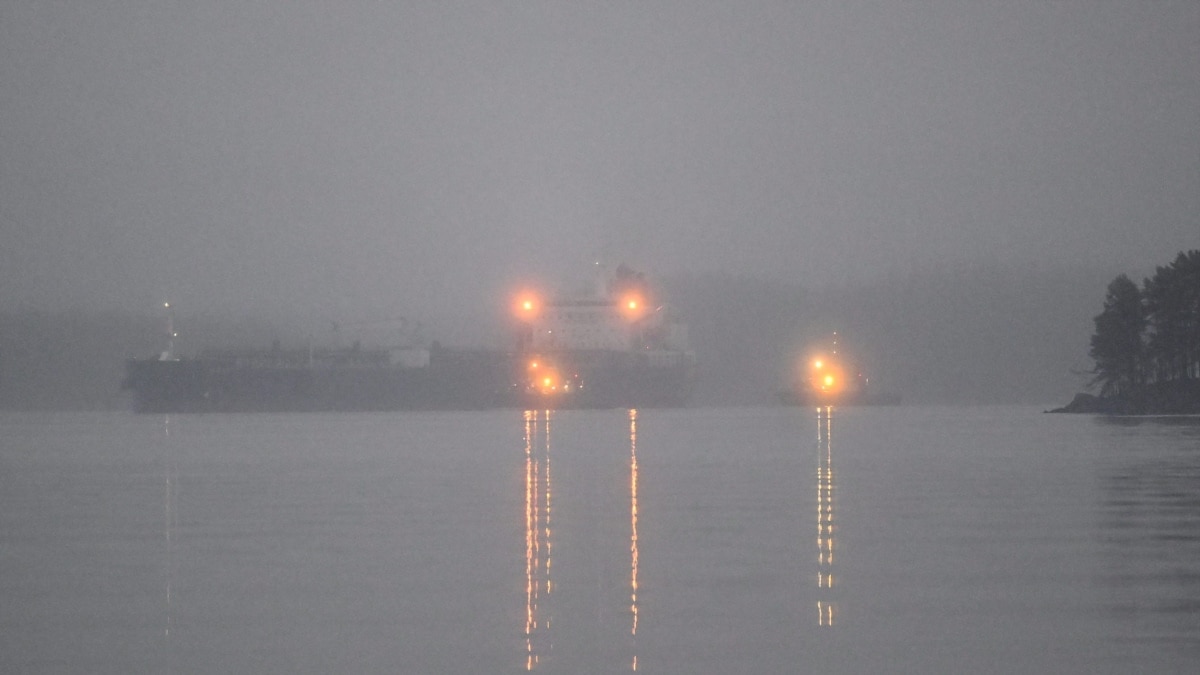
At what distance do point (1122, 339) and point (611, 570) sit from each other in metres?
71.5

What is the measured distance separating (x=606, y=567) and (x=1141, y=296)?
71.4m

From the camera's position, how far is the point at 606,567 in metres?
14.9

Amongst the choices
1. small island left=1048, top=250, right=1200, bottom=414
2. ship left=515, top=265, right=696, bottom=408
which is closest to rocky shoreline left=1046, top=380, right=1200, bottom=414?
small island left=1048, top=250, right=1200, bottom=414

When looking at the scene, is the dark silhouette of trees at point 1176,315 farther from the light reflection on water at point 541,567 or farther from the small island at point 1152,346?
the light reflection on water at point 541,567

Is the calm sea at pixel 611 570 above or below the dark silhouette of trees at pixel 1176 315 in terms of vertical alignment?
below

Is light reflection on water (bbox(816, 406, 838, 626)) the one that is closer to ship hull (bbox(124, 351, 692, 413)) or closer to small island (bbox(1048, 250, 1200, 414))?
small island (bbox(1048, 250, 1200, 414))

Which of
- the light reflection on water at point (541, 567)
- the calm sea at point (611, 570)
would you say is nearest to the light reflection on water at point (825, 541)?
the calm sea at point (611, 570)

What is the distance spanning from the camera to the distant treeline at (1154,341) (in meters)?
73.0

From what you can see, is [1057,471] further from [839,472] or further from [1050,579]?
[1050,579]

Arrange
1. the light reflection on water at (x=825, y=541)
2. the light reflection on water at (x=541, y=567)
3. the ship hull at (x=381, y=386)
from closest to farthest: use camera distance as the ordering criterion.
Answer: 1. the light reflection on water at (x=541, y=567)
2. the light reflection on water at (x=825, y=541)
3. the ship hull at (x=381, y=386)

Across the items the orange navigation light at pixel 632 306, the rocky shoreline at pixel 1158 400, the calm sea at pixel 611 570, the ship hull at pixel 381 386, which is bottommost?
the calm sea at pixel 611 570

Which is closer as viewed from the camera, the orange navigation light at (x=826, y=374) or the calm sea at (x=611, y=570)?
the calm sea at (x=611, y=570)

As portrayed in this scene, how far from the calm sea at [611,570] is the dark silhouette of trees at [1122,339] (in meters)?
51.4

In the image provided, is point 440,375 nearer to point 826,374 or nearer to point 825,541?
point 826,374
